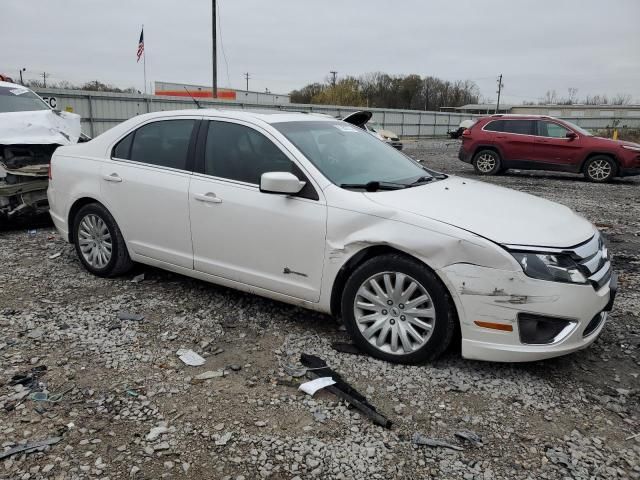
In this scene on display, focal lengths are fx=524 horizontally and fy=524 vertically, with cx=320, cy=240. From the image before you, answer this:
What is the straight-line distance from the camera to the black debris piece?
9.33 feet

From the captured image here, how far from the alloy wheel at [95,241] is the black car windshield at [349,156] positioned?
6.69 feet

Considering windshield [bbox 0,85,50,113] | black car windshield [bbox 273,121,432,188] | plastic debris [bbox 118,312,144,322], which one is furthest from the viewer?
windshield [bbox 0,85,50,113]

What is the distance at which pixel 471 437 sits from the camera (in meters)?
2.71

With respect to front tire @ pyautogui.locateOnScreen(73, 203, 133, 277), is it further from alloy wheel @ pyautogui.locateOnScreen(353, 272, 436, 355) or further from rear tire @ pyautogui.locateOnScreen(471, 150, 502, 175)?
rear tire @ pyautogui.locateOnScreen(471, 150, 502, 175)

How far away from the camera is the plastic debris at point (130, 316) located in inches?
162

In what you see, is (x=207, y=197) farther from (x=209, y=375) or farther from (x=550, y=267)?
(x=550, y=267)

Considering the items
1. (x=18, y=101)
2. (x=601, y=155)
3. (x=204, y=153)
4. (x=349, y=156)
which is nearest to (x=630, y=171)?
(x=601, y=155)

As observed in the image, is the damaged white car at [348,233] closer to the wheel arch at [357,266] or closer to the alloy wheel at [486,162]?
the wheel arch at [357,266]

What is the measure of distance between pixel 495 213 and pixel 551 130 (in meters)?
11.5

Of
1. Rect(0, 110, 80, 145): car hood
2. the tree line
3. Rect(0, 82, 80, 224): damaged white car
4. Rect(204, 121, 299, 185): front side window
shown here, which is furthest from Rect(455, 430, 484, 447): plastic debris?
the tree line

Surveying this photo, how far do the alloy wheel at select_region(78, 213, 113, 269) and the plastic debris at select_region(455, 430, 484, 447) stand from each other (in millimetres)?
3516

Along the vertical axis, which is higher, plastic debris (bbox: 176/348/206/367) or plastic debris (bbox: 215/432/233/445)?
plastic debris (bbox: 176/348/206/367)

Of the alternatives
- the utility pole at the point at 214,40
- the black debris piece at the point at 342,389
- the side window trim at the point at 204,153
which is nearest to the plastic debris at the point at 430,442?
the black debris piece at the point at 342,389

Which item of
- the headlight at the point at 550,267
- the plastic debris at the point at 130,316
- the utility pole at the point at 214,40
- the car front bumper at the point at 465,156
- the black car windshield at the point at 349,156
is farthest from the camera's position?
the utility pole at the point at 214,40
